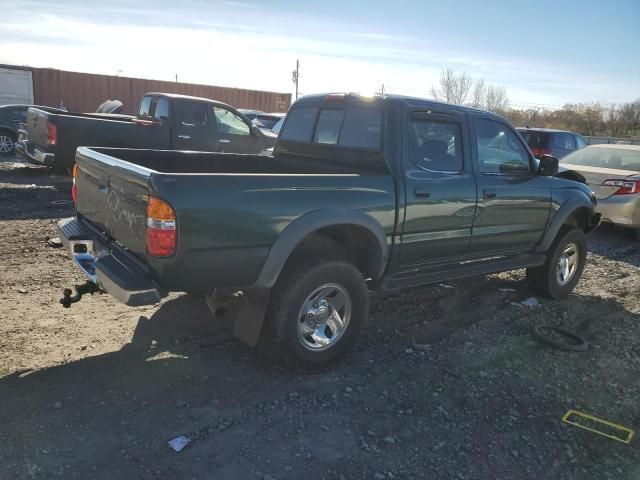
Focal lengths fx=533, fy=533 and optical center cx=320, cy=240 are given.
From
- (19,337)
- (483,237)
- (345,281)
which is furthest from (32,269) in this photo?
(483,237)

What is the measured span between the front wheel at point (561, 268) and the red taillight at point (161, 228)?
415 cm

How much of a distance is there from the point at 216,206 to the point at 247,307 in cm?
87

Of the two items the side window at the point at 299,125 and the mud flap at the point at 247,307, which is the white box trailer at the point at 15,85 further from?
the mud flap at the point at 247,307

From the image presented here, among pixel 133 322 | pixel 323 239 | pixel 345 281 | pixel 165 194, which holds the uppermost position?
pixel 165 194

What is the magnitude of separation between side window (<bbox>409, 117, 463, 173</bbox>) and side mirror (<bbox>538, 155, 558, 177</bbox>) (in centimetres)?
109

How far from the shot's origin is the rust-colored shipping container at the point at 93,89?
20.9 m

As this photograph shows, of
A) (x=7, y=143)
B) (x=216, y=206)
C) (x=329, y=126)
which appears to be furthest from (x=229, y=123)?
(x=216, y=206)

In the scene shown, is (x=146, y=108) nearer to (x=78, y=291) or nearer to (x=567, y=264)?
(x=78, y=291)

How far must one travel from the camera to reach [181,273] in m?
3.03

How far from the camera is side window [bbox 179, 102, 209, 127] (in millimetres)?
10281

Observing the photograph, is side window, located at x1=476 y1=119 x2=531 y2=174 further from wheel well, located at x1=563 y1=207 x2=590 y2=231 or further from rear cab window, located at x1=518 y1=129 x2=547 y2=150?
rear cab window, located at x1=518 y1=129 x2=547 y2=150

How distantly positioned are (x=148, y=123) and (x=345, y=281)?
7.50 metres

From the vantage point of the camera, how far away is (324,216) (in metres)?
3.51

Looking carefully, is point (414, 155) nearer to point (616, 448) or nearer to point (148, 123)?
point (616, 448)
